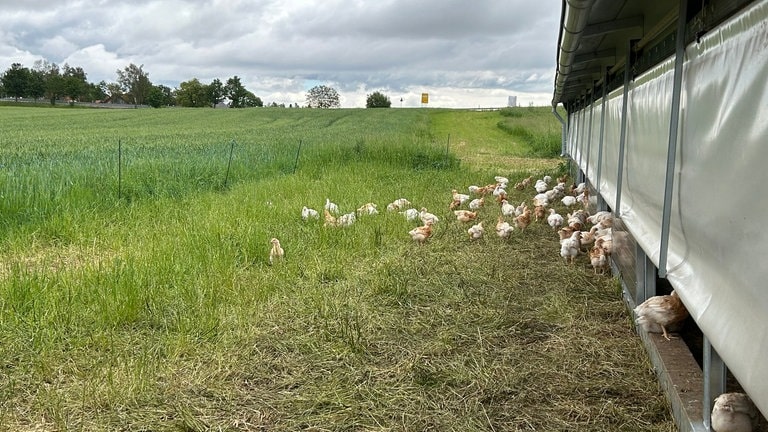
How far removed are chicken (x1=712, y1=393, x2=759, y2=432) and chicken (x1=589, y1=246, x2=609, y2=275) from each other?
9.84ft

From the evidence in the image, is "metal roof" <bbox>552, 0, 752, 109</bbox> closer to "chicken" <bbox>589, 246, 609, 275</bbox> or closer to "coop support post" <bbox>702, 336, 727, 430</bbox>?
"coop support post" <bbox>702, 336, 727, 430</bbox>

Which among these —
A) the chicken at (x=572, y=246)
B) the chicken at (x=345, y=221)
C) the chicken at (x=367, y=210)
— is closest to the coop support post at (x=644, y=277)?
the chicken at (x=572, y=246)

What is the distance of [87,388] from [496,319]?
2.70 metres

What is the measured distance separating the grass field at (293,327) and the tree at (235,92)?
318 feet

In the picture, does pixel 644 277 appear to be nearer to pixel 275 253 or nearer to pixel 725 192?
pixel 725 192

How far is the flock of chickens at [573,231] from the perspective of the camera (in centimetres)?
239

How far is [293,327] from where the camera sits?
434 centimetres

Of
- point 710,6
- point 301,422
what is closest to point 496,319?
point 301,422

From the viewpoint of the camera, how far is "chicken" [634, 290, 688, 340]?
3395 millimetres


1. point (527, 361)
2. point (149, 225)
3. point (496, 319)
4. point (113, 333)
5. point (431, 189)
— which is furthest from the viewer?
point (431, 189)

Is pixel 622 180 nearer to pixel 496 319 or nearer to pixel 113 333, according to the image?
pixel 496 319

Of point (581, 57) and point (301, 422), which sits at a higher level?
point (581, 57)

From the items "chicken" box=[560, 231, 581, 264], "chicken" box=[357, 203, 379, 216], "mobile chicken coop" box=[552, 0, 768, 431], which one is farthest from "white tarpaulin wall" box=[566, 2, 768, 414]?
"chicken" box=[357, 203, 379, 216]

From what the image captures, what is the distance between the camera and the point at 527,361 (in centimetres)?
378
